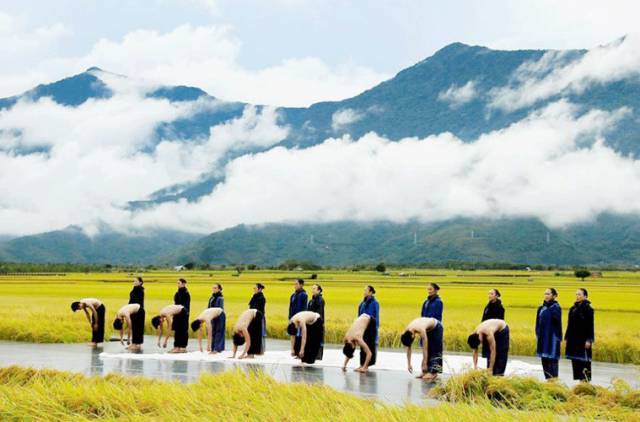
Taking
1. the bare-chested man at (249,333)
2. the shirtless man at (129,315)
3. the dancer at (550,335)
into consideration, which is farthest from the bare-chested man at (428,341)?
the shirtless man at (129,315)

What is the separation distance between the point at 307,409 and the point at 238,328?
12.9 m

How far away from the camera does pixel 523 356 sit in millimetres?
25953

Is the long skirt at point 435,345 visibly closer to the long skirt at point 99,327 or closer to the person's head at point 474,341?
the person's head at point 474,341

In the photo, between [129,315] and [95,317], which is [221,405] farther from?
[95,317]

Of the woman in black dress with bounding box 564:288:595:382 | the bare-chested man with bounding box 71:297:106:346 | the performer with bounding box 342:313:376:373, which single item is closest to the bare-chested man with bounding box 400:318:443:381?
the performer with bounding box 342:313:376:373

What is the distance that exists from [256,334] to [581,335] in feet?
29.5

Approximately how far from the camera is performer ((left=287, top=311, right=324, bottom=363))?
2173cm

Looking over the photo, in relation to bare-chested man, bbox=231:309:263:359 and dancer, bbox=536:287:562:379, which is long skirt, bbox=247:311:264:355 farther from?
dancer, bbox=536:287:562:379

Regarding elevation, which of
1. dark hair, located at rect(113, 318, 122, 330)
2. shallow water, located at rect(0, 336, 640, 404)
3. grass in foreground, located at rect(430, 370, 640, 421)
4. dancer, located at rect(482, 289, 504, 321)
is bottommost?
shallow water, located at rect(0, 336, 640, 404)

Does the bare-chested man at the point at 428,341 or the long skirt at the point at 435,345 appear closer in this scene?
the bare-chested man at the point at 428,341

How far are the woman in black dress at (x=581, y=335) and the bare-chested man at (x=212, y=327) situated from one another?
9.81 meters

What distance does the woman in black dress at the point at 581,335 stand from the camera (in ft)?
62.4

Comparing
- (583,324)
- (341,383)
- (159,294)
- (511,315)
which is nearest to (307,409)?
(341,383)

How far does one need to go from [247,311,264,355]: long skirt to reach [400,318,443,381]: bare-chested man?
5.31m
